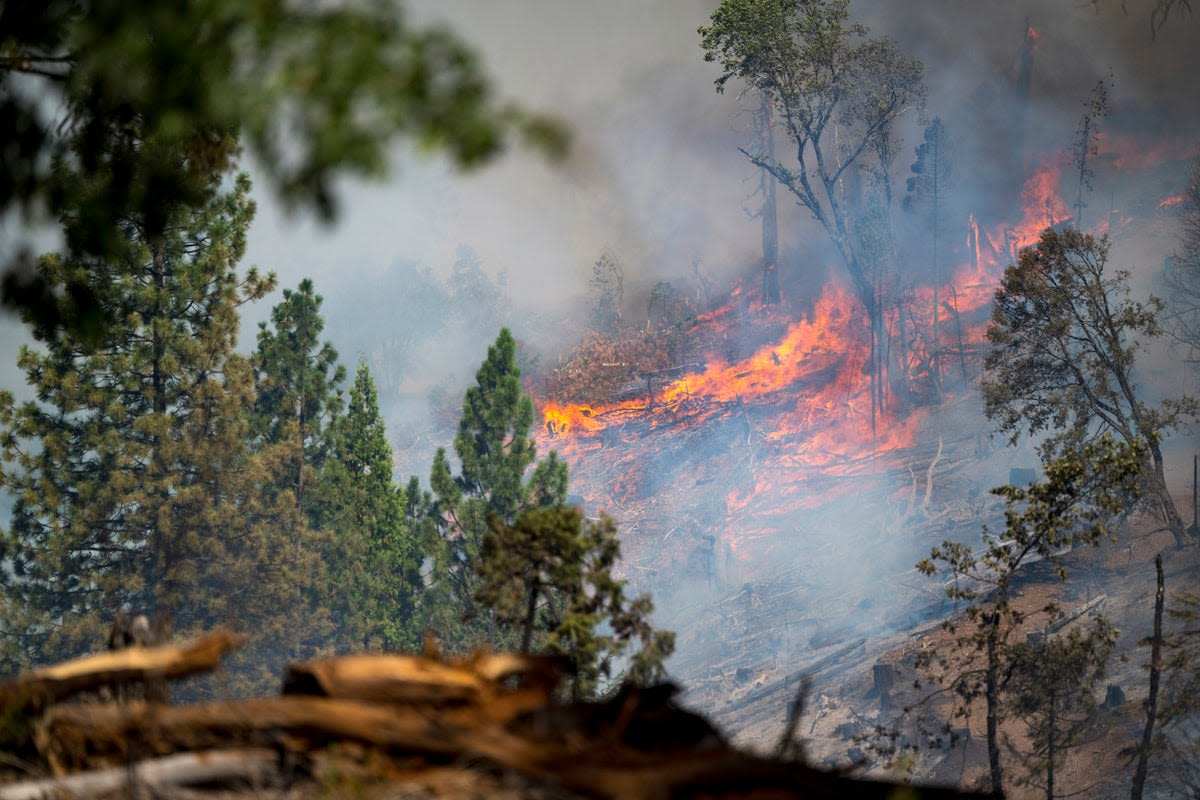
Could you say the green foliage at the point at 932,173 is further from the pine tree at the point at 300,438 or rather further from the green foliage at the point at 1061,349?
the pine tree at the point at 300,438

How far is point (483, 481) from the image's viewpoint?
3675cm

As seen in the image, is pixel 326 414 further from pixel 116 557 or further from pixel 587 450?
→ pixel 587 450

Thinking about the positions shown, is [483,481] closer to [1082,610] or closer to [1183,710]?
[1082,610]

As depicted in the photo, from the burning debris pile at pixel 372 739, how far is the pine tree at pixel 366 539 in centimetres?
3069

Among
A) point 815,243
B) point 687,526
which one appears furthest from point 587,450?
point 815,243

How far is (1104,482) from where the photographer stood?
18.9 metres

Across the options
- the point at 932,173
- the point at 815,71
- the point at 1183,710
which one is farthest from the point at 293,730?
the point at 932,173

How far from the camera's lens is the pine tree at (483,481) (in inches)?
1409

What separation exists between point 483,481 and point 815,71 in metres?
28.8

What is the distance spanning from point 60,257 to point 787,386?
42.1m

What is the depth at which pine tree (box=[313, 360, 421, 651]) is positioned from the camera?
1437 inches

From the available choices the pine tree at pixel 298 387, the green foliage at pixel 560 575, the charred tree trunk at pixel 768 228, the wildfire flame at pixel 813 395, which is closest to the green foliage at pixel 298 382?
the pine tree at pixel 298 387

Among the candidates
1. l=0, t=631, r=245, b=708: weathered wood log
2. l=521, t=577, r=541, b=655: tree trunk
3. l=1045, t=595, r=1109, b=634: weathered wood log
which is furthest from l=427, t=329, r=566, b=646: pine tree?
l=0, t=631, r=245, b=708: weathered wood log

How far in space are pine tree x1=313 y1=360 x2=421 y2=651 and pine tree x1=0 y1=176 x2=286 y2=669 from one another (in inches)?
108
